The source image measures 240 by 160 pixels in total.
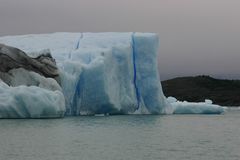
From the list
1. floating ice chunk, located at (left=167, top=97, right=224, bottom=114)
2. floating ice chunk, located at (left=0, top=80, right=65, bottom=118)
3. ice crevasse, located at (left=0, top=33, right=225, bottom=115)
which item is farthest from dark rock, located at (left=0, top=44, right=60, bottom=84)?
floating ice chunk, located at (left=167, top=97, right=224, bottom=114)

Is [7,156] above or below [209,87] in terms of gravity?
above

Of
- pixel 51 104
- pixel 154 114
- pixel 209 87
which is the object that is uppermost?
pixel 51 104

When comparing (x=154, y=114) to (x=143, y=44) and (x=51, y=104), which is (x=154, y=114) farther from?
(x=51, y=104)

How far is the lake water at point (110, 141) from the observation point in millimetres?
15562

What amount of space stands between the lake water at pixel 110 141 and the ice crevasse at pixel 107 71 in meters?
4.70

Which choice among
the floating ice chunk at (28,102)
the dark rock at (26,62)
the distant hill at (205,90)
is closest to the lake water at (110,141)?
the floating ice chunk at (28,102)

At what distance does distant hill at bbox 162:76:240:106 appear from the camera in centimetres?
8354

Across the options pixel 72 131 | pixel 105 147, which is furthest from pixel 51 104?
pixel 105 147

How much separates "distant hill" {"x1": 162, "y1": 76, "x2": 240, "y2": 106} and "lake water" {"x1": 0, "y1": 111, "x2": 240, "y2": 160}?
58.1 meters

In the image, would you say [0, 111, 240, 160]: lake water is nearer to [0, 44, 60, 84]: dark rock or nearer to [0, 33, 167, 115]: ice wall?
[0, 44, 60, 84]: dark rock

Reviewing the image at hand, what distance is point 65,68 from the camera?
100ft

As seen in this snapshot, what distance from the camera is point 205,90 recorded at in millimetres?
88812

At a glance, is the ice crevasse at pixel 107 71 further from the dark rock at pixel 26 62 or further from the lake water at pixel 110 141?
the lake water at pixel 110 141

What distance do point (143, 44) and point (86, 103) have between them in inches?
199
